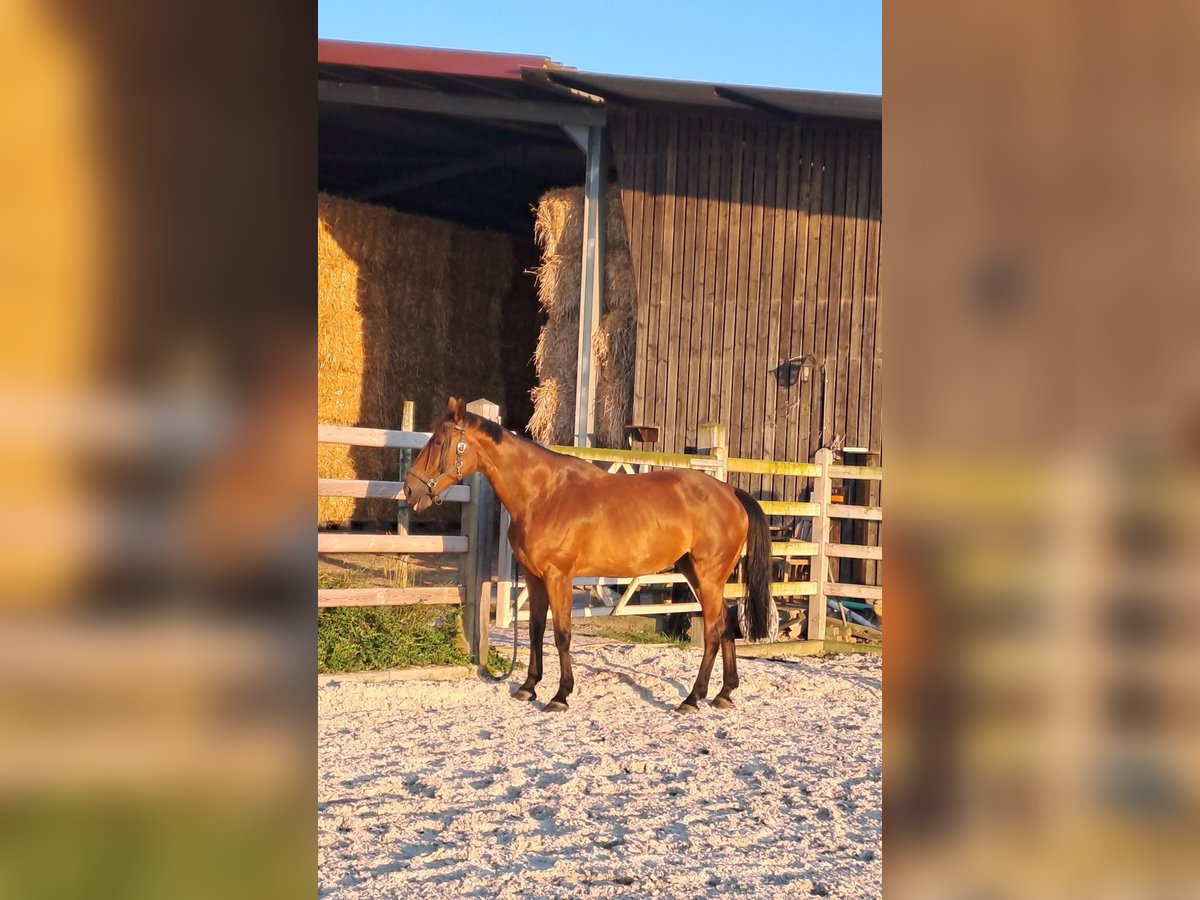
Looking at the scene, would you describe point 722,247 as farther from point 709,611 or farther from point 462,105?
point 709,611

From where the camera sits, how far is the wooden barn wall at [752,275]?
9.62 meters

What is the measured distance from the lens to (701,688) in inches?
231

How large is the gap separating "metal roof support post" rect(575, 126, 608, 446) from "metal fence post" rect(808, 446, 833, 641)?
87.6 inches

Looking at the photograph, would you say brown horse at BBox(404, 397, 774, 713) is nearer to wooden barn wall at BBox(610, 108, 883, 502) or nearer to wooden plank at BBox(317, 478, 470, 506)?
wooden plank at BBox(317, 478, 470, 506)

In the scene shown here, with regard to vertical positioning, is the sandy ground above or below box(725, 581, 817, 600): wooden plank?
below

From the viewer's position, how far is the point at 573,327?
1030cm

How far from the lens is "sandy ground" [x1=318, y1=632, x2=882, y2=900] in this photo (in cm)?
301

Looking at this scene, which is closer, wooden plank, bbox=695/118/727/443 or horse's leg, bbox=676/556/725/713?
horse's leg, bbox=676/556/725/713

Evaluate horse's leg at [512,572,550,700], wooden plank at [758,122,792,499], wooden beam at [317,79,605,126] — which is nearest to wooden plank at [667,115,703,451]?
wooden plank at [758,122,792,499]

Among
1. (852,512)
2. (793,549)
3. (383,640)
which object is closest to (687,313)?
(852,512)

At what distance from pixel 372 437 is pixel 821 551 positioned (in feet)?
13.0
